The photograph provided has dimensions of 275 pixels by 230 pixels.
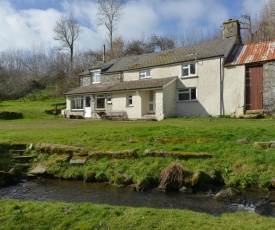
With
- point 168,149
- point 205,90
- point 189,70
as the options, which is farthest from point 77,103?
point 168,149

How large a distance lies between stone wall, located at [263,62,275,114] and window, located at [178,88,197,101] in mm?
6124

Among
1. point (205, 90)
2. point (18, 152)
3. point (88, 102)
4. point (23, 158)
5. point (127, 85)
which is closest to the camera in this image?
point (23, 158)

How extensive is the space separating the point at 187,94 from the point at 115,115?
7515 millimetres

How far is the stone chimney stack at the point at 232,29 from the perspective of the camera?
1105 inches

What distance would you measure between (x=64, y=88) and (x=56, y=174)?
40.3 m

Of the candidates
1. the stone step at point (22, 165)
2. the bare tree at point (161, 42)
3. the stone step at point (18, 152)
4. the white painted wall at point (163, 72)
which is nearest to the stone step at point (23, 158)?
the stone step at point (22, 165)

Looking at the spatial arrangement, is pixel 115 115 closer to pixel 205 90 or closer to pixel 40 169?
pixel 205 90

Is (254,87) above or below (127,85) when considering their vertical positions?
below

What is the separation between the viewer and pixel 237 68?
24.4m

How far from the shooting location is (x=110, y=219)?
598 cm

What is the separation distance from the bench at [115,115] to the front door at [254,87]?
11.6 metres

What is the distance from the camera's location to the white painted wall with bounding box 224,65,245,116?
79.0 ft

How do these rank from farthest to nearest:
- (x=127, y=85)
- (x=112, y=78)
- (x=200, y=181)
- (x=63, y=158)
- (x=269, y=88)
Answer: (x=112, y=78) → (x=127, y=85) → (x=269, y=88) → (x=63, y=158) → (x=200, y=181)

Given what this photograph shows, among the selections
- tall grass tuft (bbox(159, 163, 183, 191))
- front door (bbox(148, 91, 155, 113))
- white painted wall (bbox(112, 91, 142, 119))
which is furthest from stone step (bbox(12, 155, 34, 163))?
front door (bbox(148, 91, 155, 113))
